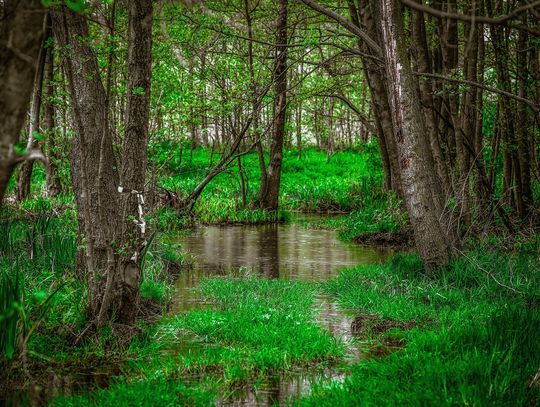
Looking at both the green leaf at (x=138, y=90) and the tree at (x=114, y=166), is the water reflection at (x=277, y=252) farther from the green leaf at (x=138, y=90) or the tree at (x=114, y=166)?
the green leaf at (x=138, y=90)

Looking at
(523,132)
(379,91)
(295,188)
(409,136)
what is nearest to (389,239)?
(379,91)

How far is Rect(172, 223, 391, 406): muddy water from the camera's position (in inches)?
200

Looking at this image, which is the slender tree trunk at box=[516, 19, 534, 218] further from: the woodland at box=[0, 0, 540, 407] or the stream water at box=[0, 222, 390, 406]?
the stream water at box=[0, 222, 390, 406]

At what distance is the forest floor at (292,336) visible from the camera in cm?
451

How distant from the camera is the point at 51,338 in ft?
19.4

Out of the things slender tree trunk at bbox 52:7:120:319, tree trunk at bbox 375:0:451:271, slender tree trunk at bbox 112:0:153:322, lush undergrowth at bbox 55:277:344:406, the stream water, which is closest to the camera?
lush undergrowth at bbox 55:277:344:406

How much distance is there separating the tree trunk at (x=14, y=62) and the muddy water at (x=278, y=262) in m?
2.84

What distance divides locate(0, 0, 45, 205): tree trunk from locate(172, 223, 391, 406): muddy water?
9.32 feet

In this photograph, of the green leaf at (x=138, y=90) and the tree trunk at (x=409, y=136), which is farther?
the tree trunk at (x=409, y=136)

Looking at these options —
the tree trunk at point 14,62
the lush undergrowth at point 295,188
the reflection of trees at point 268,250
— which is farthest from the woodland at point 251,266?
the lush undergrowth at point 295,188

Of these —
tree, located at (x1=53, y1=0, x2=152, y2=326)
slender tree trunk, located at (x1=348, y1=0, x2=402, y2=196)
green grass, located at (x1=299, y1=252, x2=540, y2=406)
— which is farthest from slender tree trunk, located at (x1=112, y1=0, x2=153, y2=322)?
slender tree trunk, located at (x1=348, y1=0, x2=402, y2=196)

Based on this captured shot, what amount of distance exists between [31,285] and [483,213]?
763 centimetres

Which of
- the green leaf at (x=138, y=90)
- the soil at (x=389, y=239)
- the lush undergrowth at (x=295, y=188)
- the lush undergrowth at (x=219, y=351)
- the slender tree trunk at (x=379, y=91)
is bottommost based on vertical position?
the lush undergrowth at (x=219, y=351)

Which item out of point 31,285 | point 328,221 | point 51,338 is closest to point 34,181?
point 328,221
